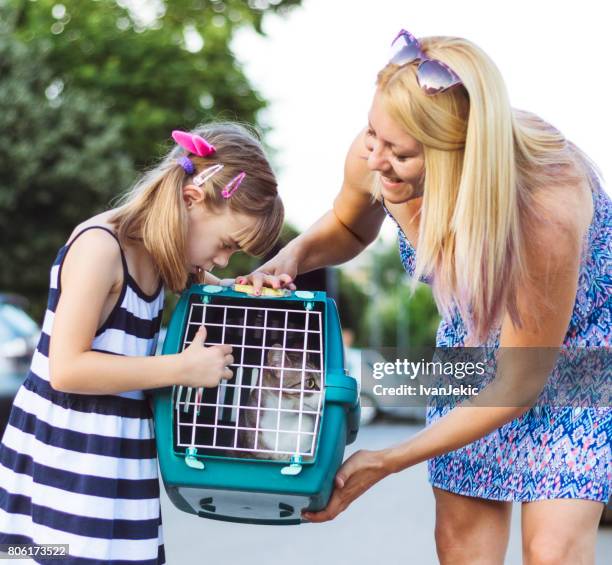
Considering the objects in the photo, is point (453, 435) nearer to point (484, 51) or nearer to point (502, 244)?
point (502, 244)

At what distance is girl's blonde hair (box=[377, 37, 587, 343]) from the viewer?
6.72ft

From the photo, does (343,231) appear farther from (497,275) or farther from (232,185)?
(497,275)

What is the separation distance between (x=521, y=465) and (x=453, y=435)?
182mm

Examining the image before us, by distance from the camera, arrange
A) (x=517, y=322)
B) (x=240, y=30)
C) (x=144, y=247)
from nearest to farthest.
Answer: (x=517, y=322)
(x=144, y=247)
(x=240, y=30)

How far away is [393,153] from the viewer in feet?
7.09

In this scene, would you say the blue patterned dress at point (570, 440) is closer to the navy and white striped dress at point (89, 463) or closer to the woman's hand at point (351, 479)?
the woman's hand at point (351, 479)

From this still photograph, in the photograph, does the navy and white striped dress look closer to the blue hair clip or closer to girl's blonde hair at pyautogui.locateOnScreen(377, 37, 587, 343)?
the blue hair clip

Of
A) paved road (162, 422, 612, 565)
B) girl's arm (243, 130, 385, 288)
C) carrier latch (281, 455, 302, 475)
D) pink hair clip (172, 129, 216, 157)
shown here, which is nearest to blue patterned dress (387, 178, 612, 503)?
carrier latch (281, 455, 302, 475)

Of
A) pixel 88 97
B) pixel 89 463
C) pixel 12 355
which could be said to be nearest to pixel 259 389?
→ pixel 89 463

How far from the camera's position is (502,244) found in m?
2.08

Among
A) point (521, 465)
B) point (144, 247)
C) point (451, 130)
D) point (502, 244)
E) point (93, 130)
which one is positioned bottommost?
point (93, 130)

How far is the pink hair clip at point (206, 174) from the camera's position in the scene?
2.53 meters

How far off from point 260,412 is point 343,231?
A: 870mm

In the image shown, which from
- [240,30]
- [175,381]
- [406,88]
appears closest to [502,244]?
[406,88]
